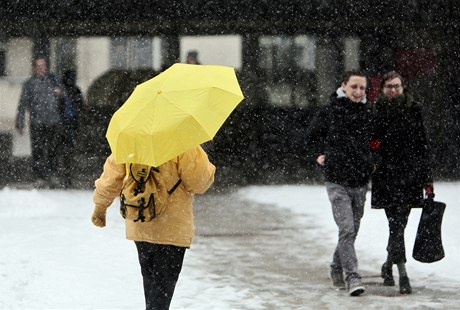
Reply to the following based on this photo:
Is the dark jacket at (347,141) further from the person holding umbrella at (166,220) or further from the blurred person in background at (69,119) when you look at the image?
the blurred person in background at (69,119)

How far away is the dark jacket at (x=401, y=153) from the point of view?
836cm

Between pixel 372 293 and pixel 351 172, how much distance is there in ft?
3.12

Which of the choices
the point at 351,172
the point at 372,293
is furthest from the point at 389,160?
the point at 372,293

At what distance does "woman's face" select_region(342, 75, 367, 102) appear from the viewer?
8234 millimetres

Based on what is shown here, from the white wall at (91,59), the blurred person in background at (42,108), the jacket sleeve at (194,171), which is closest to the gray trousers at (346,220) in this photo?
the jacket sleeve at (194,171)

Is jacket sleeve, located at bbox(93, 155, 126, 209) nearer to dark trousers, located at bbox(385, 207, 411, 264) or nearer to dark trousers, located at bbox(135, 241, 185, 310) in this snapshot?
dark trousers, located at bbox(135, 241, 185, 310)

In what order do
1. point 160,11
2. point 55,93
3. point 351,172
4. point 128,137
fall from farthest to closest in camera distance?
point 160,11 < point 55,93 < point 351,172 < point 128,137

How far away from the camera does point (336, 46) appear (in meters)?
17.3

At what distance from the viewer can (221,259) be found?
10.1 metres

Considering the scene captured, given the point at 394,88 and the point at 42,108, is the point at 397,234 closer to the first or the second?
the point at 394,88

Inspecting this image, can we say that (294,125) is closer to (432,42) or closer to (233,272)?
(432,42)

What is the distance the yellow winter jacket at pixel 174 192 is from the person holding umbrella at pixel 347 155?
2667mm

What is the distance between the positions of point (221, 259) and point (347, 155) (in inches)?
92.1

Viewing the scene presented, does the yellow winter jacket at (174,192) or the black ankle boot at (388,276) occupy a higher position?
the yellow winter jacket at (174,192)
